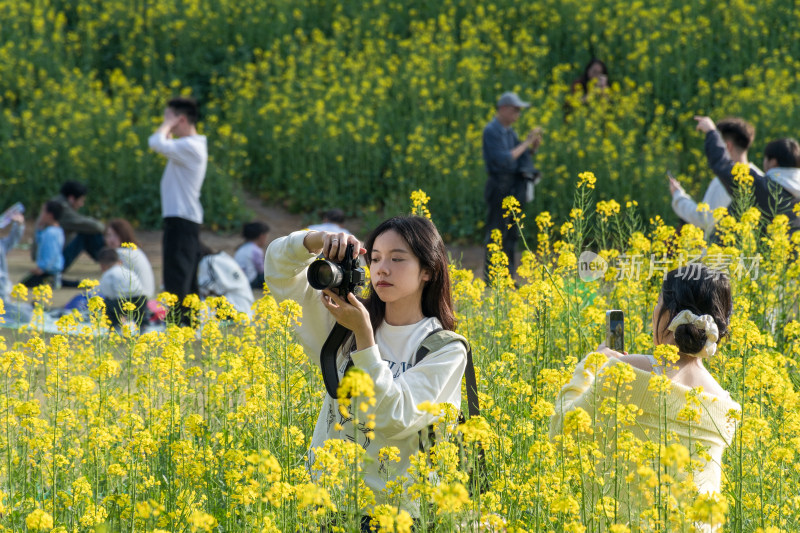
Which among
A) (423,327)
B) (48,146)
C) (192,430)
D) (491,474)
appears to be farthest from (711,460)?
(48,146)

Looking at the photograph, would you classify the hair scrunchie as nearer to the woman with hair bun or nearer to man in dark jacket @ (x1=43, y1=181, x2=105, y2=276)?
the woman with hair bun

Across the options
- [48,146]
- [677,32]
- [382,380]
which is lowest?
[48,146]

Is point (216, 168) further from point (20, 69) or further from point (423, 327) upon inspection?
point (423, 327)

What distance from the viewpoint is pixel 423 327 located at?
3.09m

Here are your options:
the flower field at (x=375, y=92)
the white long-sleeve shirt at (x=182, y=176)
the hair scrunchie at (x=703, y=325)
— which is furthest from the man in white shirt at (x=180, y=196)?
the hair scrunchie at (x=703, y=325)

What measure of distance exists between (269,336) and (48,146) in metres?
9.78

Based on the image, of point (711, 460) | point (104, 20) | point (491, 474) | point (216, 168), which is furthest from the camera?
point (104, 20)

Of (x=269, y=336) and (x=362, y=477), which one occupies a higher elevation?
(x=362, y=477)

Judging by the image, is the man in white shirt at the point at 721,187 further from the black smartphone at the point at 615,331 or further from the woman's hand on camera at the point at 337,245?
the woman's hand on camera at the point at 337,245

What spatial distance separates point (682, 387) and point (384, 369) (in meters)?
0.90

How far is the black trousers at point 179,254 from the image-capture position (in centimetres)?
775

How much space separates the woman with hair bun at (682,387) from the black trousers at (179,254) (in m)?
5.10

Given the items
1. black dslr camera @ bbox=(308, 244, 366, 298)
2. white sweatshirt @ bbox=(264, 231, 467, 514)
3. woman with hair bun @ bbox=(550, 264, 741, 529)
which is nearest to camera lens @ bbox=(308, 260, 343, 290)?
black dslr camera @ bbox=(308, 244, 366, 298)

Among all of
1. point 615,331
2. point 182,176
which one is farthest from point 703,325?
point 182,176
